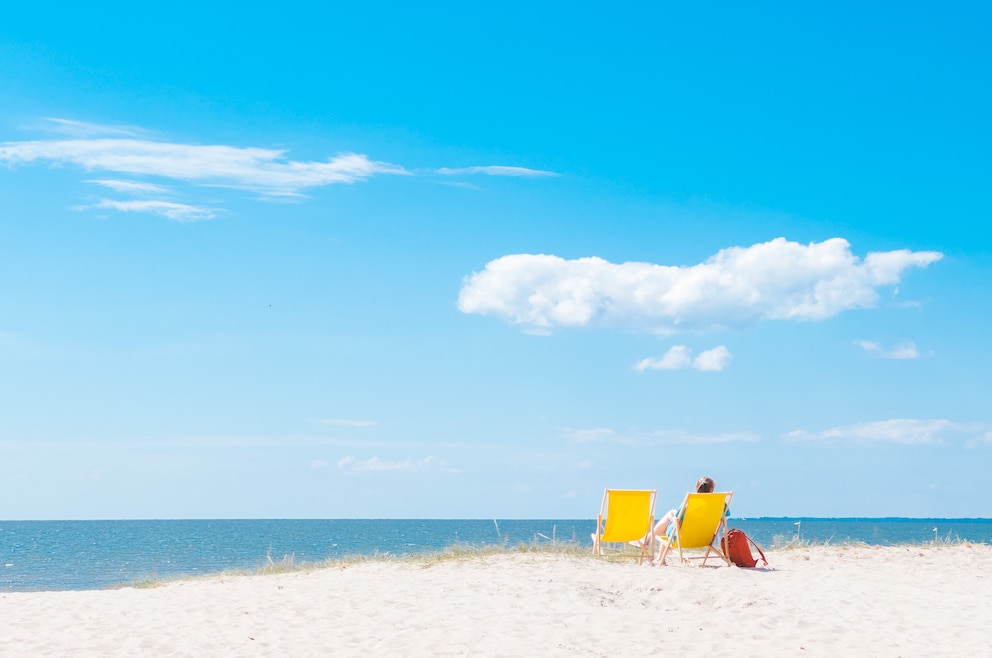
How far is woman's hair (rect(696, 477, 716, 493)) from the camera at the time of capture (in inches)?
479

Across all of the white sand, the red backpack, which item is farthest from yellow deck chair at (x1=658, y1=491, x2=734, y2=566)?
the white sand

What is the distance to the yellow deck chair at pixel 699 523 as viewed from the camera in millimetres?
11641

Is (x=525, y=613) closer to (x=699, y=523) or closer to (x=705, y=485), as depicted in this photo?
(x=699, y=523)

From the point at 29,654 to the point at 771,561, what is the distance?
8.79m

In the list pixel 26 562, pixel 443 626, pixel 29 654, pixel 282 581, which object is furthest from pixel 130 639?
pixel 26 562

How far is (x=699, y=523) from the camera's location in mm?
11758

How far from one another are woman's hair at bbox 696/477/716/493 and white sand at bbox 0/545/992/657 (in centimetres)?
103

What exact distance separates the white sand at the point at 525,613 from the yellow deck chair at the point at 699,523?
411mm

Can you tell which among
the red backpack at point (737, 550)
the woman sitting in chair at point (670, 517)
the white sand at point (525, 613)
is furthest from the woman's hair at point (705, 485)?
the white sand at point (525, 613)

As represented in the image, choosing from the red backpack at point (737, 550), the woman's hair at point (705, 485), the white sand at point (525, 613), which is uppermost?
the woman's hair at point (705, 485)

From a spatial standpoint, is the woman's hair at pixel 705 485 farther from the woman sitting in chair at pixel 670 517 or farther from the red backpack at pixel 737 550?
the red backpack at pixel 737 550

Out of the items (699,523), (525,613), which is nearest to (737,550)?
(699,523)

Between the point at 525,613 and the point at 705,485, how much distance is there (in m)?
4.15

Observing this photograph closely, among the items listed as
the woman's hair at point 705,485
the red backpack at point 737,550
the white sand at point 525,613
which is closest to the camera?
the white sand at point 525,613
